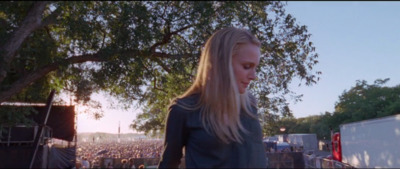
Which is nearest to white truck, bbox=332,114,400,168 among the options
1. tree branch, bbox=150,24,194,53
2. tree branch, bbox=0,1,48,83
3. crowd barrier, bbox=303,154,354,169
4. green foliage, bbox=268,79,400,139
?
crowd barrier, bbox=303,154,354,169

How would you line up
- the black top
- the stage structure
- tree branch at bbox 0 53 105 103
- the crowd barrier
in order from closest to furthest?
1. the black top
2. tree branch at bbox 0 53 105 103
3. the crowd barrier
4. the stage structure

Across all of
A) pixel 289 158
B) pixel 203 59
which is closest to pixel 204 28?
pixel 289 158

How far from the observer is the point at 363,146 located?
1562cm

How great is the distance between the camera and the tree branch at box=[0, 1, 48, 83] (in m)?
9.41

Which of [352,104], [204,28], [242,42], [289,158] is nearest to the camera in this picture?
[242,42]

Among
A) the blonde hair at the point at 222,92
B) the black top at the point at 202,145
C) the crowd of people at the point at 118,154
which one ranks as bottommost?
the crowd of people at the point at 118,154

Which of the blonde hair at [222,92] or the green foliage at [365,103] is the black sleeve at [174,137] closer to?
the blonde hair at [222,92]

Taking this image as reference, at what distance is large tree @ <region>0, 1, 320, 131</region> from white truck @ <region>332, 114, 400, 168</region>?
4240 mm

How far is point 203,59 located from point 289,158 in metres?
12.3

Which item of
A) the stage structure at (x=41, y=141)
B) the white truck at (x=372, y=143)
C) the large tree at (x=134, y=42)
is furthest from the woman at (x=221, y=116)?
the white truck at (x=372, y=143)

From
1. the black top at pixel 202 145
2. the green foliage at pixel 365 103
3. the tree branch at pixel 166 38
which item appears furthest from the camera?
the green foliage at pixel 365 103

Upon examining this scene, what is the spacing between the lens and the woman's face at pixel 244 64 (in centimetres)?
136

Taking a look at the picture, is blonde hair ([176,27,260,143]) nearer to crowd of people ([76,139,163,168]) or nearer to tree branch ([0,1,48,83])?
tree branch ([0,1,48,83])

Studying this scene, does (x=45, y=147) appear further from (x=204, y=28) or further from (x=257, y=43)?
(x=257, y=43)
